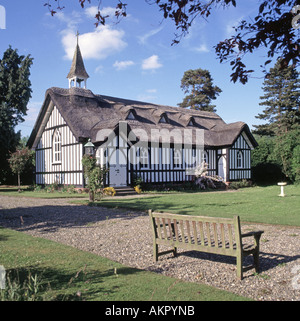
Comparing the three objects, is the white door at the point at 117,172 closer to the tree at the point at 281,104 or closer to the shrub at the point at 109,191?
the shrub at the point at 109,191

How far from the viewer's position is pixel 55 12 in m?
4.64

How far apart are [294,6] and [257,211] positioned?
879 cm

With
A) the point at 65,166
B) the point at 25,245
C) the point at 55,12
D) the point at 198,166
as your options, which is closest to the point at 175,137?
the point at 198,166

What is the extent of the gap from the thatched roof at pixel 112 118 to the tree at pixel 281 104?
21.5m

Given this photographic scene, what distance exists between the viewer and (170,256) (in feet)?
21.0

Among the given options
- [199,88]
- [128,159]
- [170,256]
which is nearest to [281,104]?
[199,88]

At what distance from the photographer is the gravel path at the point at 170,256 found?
4.77 metres

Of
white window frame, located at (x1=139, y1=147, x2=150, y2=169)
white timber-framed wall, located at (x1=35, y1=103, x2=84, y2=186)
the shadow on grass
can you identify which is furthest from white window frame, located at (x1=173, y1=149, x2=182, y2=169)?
the shadow on grass

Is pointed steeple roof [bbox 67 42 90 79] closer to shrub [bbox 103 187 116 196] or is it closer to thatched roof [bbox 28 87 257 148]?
thatched roof [bbox 28 87 257 148]

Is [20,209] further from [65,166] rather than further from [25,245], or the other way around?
[65,166]

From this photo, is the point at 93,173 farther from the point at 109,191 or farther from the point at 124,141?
the point at 124,141

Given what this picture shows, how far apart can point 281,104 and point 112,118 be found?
34.4 m

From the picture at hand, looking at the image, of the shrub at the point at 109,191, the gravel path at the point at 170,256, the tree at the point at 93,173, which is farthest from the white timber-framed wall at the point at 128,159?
the gravel path at the point at 170,256

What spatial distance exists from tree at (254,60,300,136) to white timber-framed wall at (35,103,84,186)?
1361 inches
